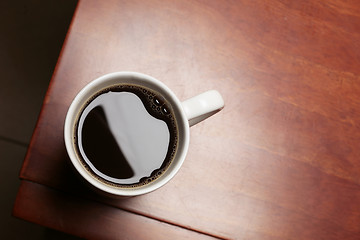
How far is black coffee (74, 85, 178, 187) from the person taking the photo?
0.42m

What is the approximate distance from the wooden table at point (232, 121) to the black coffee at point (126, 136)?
0.21 feet

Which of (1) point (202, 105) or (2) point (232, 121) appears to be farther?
(2) point (232, 121)

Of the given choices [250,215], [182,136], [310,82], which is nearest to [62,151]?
[182,136]

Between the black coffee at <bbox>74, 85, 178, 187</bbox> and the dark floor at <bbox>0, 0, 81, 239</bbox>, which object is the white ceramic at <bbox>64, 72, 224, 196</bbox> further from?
the dark floor at <bbox>0, 0, 81, 239</bbox>

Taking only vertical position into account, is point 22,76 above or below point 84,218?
above

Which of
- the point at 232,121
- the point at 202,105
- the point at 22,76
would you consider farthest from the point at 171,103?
the point at 22,76

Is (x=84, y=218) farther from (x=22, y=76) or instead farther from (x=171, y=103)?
(x=22, y=76)

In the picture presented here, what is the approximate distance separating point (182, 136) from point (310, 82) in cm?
27

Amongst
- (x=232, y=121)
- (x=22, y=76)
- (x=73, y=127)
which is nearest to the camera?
(x=73, y=127)

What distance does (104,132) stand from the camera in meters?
0.44

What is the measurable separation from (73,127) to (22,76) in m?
0.69

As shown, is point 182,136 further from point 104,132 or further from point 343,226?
point 343,226

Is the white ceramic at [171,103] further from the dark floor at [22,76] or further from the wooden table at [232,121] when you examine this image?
the dark floor at [22,76]

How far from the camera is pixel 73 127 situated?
383mm
